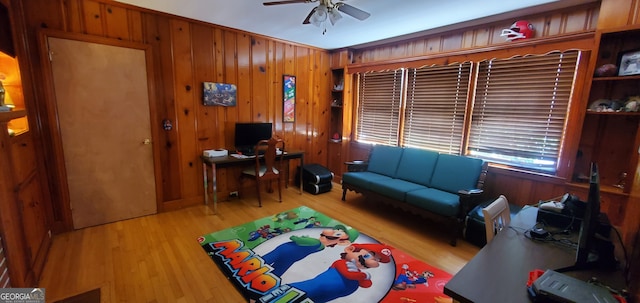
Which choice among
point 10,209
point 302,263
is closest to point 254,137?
point 302,263

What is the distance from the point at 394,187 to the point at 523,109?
1.68 meters

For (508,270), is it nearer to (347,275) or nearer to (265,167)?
(347,275)

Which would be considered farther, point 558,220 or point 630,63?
point 630,63

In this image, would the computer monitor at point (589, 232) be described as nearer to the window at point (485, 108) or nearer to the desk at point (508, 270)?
the desk at point (508, 270)

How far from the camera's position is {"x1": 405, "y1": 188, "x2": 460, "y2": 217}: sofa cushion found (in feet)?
8.97

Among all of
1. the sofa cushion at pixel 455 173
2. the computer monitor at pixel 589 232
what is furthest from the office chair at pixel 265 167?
the computer monitor at pixel 589 232

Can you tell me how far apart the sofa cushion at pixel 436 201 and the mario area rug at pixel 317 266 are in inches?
25.7

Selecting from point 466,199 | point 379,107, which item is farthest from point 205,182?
point 466,199

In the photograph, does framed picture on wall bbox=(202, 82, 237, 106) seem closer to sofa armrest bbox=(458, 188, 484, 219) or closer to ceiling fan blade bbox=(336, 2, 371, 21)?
ceiling fan blade bbox=(336, 2, 371, 21)

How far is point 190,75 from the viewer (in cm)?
339

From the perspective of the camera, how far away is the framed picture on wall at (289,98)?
14.2 feet

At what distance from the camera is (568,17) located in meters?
2.57

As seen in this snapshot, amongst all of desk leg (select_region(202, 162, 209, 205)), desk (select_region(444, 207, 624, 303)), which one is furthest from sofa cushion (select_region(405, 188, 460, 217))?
desk leg (select_region(202, 162, 209, 205))

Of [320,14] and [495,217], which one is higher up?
[320,14]
